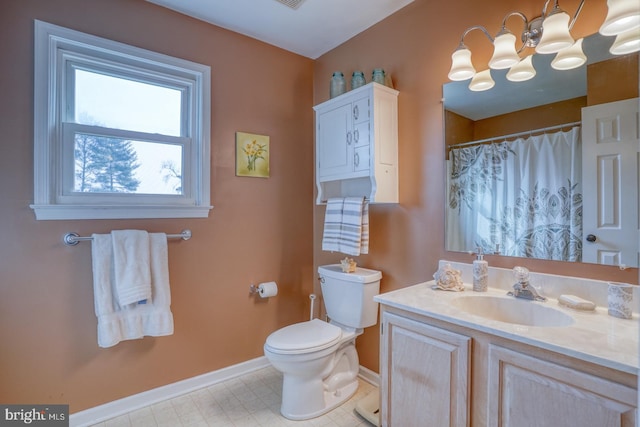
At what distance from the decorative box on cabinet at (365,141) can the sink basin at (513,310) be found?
75 cm

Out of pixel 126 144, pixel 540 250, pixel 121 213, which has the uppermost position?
pixel 126 144

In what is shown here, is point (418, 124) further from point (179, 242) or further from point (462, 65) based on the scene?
point (179, 242)

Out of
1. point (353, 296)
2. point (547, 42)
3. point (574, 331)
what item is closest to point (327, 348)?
point (353, 296)

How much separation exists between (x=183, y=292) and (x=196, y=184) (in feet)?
2.38

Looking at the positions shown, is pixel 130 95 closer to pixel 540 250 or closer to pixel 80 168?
pixel 80 168

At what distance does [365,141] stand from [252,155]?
0.89 meters

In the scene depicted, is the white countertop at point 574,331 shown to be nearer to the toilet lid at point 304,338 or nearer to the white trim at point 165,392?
the toilet lid at point 304,338

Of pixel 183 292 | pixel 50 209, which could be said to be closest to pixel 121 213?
pixel 50 209

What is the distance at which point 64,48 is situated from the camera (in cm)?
170

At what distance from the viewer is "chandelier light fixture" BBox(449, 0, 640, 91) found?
42.3 inches

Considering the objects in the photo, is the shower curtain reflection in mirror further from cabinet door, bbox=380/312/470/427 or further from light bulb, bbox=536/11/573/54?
cabinet door, bbox=380/312/470/427

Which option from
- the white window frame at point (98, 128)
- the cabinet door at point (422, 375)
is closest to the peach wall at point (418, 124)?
the cabinet door at point (422, 375)

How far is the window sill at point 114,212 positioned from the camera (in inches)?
63.6

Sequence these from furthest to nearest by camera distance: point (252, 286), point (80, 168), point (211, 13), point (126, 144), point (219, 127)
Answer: point (252, 286) < point (219, 127) < point (211, 13) < point (126, 144) < point (80, 168)
